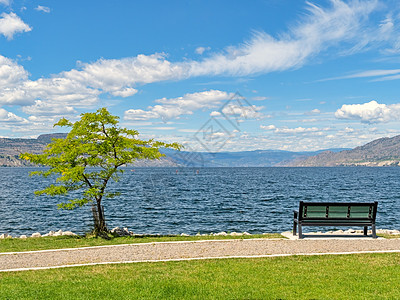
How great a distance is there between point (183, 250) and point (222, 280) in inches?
152

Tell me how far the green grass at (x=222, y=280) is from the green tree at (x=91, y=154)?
813 cm

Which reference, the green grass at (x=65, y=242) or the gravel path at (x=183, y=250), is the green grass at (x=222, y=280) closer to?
the gravel path at (x=183, y=250)

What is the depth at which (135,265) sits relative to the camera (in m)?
10.4

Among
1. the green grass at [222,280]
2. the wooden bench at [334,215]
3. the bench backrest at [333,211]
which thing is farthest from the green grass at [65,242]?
the green grass at [222,280]

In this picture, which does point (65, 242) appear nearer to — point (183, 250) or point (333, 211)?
point (183, 250)

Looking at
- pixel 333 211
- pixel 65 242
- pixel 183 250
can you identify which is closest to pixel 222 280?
pixel 183 250

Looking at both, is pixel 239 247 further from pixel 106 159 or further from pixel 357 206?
pixel 106 159

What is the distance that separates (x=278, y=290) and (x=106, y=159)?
12.4 m

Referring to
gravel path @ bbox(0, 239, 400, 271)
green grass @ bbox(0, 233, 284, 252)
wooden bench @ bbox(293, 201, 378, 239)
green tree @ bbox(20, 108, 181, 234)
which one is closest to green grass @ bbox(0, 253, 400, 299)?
gravel path @ bbox(0, 239, 400, 271)

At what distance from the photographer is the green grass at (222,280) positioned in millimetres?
7801

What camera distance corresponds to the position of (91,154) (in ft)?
58.4

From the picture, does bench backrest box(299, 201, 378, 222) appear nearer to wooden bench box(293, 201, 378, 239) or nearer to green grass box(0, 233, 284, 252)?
wooden bench box(293, 201, 378, 239)

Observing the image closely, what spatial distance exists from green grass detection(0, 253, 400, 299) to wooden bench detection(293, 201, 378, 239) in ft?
13.0

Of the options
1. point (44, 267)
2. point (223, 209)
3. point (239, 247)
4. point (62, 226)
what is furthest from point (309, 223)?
point (223, 209)
